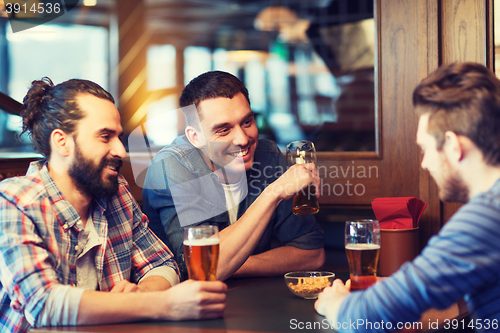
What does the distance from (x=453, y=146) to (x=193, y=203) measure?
1003 millimetres

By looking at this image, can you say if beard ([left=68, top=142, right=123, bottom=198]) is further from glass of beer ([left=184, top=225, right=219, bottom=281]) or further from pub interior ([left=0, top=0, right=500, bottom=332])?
pub interior ([left=0, top=0, right=500, bottom=332])

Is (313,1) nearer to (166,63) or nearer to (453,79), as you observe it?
(166,63)

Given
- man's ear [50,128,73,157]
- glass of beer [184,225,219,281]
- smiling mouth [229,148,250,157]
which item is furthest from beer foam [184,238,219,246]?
smiling mouth [229,148,250,157]

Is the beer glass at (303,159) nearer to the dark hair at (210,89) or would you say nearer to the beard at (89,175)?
the dark hair at (210,89)

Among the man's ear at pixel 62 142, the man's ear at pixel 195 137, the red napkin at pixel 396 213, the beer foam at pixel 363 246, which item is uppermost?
the man's ear at pixel 62 142

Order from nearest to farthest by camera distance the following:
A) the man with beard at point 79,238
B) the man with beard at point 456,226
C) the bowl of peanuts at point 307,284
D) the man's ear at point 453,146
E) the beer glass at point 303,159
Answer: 1. the man with beard at point 456,226
2. the man's ear at point 453,146
3. the man with beard at point 79,238
4. the bowl of peanuts at point 307,284
5. the beer glass at point 303,159

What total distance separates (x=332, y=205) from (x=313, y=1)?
3.31 ft

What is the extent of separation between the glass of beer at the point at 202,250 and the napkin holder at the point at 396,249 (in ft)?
2.49

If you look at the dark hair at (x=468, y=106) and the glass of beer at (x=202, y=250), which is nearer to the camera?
the dark hair at (x=468, y=106)

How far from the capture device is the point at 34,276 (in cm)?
109

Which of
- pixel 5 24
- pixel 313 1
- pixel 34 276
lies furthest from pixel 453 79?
pixel 5 24

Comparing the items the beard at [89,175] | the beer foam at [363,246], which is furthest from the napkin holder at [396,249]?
the beard at [89,175]

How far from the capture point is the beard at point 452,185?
3.26ft

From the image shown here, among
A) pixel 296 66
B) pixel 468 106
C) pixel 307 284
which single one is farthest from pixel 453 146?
pixel 296 66
